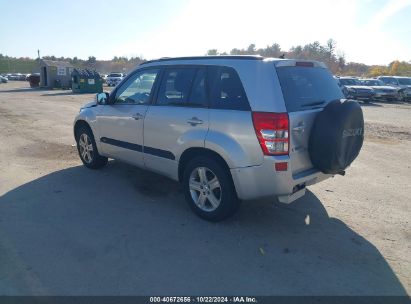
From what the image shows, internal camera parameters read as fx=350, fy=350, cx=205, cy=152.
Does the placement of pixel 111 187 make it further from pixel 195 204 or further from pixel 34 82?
pixel 34 82

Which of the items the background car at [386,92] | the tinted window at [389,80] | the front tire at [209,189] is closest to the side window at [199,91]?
the front tire at [209,189]

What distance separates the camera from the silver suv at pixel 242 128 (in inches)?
144

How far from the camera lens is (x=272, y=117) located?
3576mm

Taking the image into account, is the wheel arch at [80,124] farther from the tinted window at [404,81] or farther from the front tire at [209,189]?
the tinted window at [404,81]

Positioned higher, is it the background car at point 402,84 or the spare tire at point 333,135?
the background car at point 402,84

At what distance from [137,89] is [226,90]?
1.78 meters

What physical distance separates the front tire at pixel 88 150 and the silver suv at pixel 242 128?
63.0 inches

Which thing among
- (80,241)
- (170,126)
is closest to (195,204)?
(170,126)

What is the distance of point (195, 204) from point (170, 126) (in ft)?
3.43

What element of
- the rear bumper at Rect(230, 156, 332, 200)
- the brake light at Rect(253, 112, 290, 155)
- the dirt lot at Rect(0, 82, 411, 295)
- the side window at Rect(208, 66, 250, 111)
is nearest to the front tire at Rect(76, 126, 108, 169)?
the dirt lot at Rect(0, 82, 411, 295)

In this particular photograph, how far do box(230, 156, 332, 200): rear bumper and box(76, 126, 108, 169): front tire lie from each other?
10.6 ft

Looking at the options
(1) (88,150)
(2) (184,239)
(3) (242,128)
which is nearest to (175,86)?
(3) (242,128)

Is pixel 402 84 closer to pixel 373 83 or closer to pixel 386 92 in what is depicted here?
pixel 373 83

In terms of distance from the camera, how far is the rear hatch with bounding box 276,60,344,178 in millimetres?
3717
